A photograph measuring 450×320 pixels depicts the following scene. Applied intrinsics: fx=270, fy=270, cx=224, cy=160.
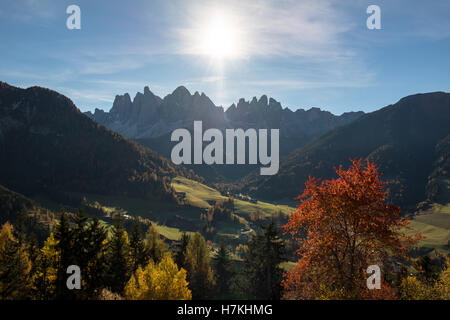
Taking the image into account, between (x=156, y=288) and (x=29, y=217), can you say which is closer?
(x=156, y=288)

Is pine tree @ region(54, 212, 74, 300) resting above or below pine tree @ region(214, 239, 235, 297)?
above

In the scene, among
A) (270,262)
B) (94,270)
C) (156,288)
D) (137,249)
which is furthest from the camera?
(137,249)

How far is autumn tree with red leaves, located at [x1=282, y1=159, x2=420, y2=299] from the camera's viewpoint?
1808 centimetres

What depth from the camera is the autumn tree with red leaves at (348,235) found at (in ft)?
59.3

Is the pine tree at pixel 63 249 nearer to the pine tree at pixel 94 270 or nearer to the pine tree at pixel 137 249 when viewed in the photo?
the pine tree at pixel 94 270

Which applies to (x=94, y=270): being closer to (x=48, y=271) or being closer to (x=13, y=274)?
(x=48, y=271)

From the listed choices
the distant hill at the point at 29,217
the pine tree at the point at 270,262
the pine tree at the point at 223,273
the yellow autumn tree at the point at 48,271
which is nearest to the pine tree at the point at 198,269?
the pine tree at the point at 223,273

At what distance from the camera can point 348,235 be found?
18.9 m

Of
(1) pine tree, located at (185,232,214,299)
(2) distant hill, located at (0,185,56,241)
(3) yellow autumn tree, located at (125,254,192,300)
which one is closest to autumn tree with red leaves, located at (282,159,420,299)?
(3) yellow autumn tree, located at (125,254,192,300)

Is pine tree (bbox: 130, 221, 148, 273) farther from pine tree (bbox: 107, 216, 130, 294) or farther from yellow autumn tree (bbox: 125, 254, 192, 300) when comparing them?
yellow autumn tree (bbox: 125, 254, 192, 300)

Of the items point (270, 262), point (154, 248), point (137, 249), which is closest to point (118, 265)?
point (137, 249)
